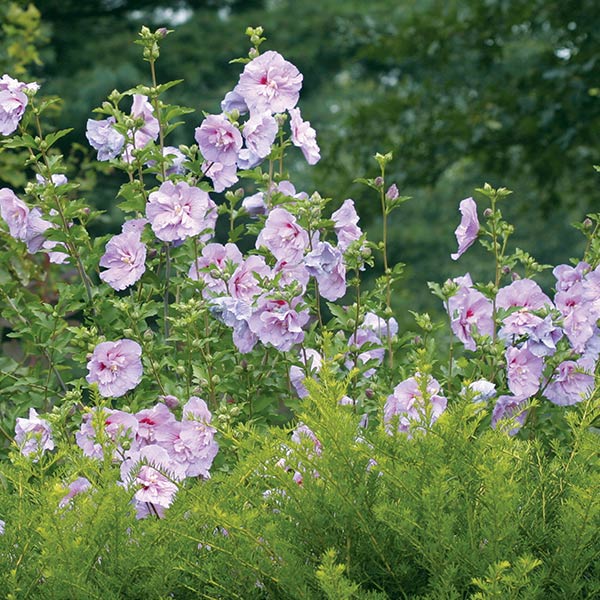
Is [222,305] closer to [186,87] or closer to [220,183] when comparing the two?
[220,183]

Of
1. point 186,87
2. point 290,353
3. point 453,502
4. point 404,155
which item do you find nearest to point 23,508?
point 453,502

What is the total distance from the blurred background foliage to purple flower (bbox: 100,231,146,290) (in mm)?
964

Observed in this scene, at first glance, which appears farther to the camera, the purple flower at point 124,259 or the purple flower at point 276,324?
the purple flower at point 124,259

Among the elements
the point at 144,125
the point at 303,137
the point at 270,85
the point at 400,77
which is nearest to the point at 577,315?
the point at 303,137

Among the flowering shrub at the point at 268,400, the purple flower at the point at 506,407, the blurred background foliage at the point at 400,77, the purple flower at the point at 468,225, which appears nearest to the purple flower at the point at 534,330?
the flowering shrub at the point at 268,400

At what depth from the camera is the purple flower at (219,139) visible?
9.09 ft

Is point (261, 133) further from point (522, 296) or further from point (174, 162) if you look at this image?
point (522, 296)

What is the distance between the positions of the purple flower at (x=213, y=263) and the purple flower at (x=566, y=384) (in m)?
0.89

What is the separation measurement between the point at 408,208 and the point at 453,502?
1999 cm

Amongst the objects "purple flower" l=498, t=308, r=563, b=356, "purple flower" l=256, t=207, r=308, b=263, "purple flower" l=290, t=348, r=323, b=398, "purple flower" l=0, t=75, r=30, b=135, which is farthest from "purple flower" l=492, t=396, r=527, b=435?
"purple flower" l=0, t=75, r=30, b=135

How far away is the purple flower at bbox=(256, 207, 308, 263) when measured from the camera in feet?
8.87

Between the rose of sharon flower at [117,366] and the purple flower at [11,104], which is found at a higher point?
the purple flower at [11,104]

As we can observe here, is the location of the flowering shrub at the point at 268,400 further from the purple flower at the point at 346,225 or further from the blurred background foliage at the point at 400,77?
the blurred background foliage at the point at 400,77

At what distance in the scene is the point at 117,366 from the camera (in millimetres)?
2646
